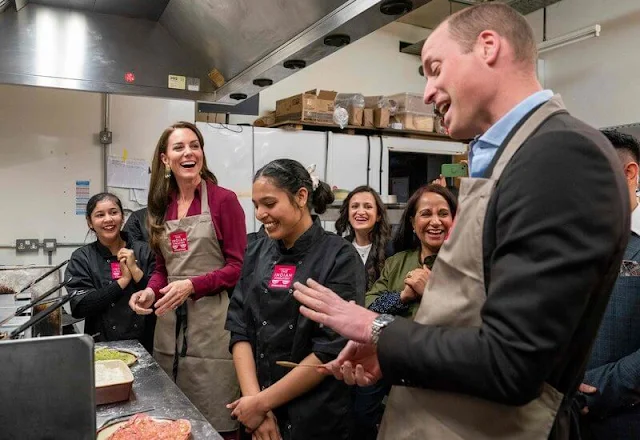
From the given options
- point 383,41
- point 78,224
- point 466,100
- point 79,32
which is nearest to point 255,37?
point 79,32

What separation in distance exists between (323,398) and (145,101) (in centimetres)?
283

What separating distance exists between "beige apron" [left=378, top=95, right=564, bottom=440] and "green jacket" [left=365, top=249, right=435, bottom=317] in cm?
135

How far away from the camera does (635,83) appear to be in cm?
448

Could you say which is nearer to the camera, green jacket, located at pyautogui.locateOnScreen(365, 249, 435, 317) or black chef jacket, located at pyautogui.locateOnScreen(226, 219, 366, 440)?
black chef jacket, located at pyautogui.locateOnScreen(226, 219, 366, 440)

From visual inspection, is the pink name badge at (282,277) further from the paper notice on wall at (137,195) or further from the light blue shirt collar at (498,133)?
the paper notice on wall at (137,195)

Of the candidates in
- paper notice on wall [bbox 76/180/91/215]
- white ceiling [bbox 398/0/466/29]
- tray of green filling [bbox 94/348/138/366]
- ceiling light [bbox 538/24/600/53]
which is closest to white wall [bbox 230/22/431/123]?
white ceiling [bbox 398/0/466/29]

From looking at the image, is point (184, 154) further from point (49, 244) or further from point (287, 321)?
point (49, 244)

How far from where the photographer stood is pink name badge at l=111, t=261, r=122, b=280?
238 centimetres

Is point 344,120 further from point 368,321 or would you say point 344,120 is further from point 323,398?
point 368,321

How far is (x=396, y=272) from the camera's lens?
2.24m

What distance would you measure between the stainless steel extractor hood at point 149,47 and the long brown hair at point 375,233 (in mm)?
1000

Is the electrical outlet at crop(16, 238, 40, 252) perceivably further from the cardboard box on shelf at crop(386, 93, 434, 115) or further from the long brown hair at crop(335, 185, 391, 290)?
the cardboard box on shelf at crop(386, 93, 434, 115)

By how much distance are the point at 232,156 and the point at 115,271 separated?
5.14ft

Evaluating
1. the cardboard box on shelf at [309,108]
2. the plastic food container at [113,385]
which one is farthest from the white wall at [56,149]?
the plastic food container at [113,385]
